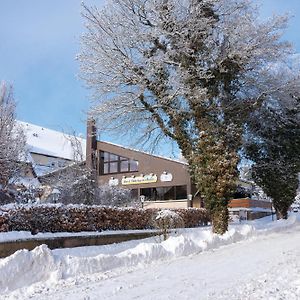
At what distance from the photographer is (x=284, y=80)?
66.0 ft

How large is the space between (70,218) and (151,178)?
21.8 metres

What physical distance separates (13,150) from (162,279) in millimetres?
14371

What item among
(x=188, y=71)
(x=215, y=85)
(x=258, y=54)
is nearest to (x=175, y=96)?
(x=188, y=71)

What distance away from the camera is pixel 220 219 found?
17.2m

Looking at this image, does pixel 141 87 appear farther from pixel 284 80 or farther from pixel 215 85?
pixel 284 80

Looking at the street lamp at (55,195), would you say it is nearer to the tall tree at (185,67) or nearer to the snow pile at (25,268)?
the tall tree at (185,67)

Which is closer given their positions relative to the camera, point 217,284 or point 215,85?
point 217,284

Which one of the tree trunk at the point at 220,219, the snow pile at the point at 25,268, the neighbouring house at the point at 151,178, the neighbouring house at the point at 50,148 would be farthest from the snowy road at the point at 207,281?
the neighbouring house at the point at 50,148

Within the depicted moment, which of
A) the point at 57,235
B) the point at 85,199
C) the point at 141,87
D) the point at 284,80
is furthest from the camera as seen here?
the point at 85,199

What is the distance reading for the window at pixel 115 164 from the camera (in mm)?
38375

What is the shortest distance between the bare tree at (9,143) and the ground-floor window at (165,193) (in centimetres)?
1622

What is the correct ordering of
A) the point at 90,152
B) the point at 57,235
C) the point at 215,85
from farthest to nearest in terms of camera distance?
1. the point at 90,152
2. the point at 215,85
3. the point at 57,235

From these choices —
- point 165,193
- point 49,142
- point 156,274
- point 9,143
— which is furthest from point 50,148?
point 156,274

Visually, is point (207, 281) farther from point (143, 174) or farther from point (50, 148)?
point (50, 148)
